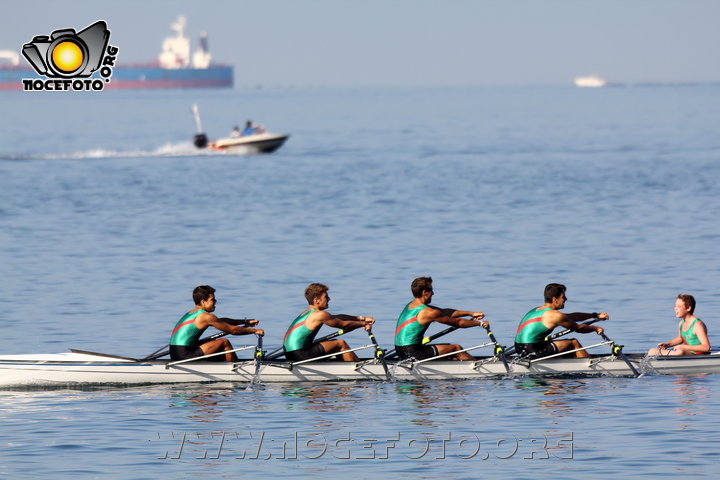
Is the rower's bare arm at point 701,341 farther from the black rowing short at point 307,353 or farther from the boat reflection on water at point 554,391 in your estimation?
the black rowing short at point 307,353

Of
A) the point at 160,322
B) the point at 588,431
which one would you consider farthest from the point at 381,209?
the point at 588,431

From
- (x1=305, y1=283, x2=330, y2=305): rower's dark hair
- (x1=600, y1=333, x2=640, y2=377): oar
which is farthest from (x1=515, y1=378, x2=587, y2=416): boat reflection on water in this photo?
(x1=305, y1=283, x2=330, y2=305): rower's dark hair

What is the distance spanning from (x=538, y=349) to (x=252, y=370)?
14.5 ft

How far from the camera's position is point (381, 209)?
5062 cm

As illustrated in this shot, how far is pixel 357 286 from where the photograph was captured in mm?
30484

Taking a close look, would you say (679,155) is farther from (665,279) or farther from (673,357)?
(673,357)

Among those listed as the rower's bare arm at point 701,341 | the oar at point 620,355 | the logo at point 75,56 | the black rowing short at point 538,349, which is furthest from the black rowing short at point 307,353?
the logo at point 75,56

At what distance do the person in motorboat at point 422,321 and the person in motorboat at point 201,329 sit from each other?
7.16 ft

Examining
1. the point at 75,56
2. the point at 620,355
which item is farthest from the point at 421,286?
the point at 75,56

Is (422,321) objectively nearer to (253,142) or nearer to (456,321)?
(456,321)

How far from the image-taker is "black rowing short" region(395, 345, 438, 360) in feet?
64.6

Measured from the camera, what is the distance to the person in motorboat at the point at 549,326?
63.6 ft

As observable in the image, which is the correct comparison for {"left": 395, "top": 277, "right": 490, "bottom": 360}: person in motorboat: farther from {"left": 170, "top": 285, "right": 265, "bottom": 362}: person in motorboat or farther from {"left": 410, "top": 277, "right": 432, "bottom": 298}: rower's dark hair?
{"left": 170, "top": 285, "right": 265, "bottom": 362}: person in motorboat

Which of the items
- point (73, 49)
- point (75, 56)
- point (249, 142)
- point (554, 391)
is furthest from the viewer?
point (249, 142)
